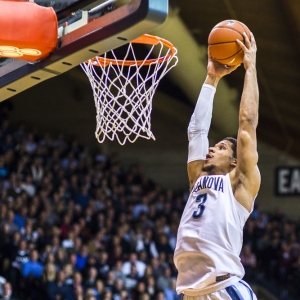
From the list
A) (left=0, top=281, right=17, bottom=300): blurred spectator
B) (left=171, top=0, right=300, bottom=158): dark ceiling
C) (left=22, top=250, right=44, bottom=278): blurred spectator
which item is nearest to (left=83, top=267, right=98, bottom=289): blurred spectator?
(left=22, top=250, right=44, bottom=278): blurred spectator

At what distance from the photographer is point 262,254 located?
14.7 m

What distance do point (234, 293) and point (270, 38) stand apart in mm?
8889

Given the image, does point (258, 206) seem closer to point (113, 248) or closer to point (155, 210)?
point (155, 210)

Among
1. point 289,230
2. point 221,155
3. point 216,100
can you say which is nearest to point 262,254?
point 289,230

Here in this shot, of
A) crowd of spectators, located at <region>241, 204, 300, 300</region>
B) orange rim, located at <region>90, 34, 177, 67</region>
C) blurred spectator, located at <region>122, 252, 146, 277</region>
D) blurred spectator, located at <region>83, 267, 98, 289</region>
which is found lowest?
crowd of spectators, located at <region>241, 204, 300, 300</region>

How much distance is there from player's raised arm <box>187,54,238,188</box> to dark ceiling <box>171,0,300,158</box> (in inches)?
244

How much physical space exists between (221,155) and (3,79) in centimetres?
151

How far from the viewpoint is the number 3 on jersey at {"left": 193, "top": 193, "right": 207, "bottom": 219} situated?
4082 mm

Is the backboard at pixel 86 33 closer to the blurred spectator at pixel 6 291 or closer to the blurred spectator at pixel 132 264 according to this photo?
the blurred spectator at pixel 6 291

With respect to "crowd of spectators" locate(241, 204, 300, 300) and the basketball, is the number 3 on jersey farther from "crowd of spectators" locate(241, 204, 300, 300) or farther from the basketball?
"crowd of spectators" locate(241, 204, 300, 300)

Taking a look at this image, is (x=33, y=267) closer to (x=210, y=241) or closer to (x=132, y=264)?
(x=132, y=264)

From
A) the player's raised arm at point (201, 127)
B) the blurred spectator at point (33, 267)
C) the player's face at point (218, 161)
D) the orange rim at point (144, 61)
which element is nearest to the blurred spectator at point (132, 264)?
the blurred spectator at point (33, 267)

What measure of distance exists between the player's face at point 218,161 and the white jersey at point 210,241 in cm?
19

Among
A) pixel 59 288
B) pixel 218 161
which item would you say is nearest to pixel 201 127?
pixel 218 161
